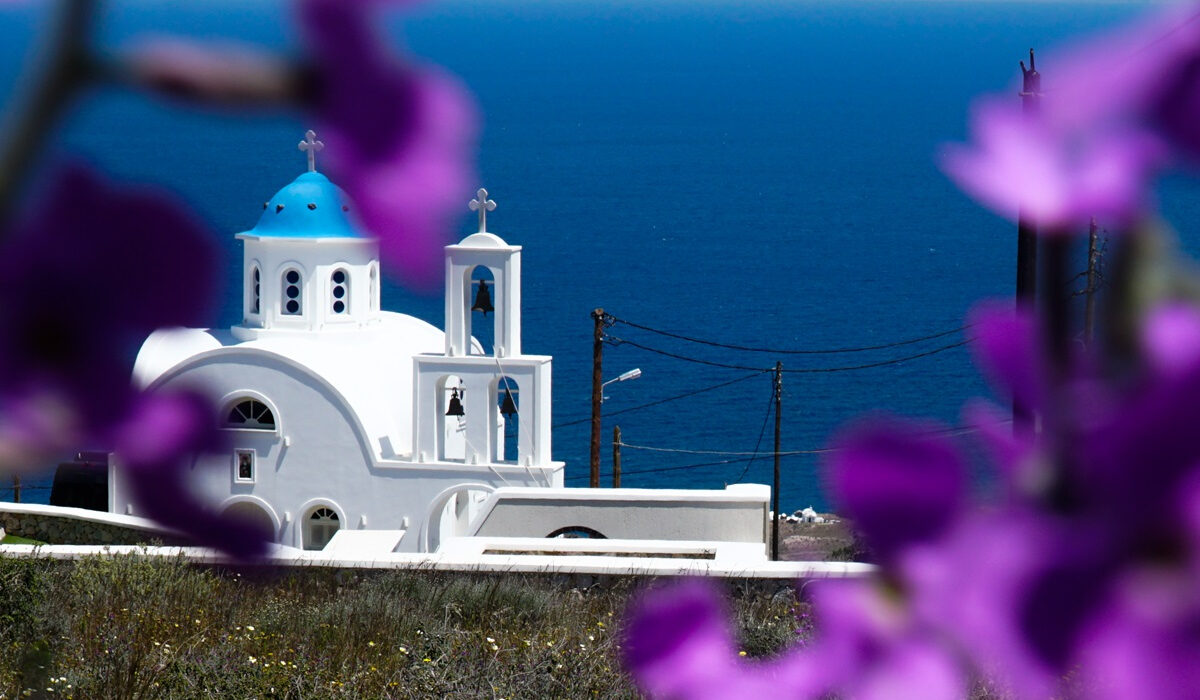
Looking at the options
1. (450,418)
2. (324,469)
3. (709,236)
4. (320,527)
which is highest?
(709,236)

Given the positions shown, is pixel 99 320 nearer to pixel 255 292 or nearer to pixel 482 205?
pixel 482 205

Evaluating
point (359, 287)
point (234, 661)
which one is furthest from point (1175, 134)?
point (359, 287)

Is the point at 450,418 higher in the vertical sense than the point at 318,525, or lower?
higher

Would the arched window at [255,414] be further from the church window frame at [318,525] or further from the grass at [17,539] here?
the grass at [17,539]

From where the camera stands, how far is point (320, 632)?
823 centimetres

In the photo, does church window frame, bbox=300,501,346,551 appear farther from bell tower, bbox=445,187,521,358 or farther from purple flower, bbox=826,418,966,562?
purple flower, bbox=826,418,966,562

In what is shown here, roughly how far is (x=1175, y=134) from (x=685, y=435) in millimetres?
52091

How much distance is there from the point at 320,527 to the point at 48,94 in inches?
956

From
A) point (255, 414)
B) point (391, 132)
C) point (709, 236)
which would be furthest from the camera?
point (709, 236)

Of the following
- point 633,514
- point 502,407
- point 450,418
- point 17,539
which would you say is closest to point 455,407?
point 502,407

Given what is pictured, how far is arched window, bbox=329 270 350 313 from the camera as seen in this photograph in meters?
24.5

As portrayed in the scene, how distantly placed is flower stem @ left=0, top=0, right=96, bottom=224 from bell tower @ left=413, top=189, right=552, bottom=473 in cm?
2073

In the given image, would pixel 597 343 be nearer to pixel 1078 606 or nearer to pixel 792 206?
pixel 1078 606

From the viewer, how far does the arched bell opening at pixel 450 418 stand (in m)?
22.2
